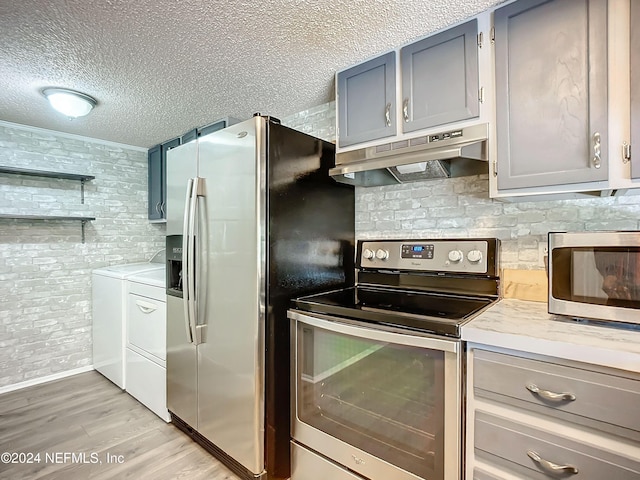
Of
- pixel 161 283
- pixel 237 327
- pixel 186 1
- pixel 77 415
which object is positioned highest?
pixel 186 1

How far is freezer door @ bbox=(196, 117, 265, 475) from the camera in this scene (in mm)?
1591

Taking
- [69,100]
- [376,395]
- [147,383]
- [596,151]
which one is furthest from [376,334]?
[69,100]

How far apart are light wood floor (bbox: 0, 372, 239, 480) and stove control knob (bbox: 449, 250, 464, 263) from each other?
1617 millimetres

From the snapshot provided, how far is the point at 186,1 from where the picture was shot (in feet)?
4.37

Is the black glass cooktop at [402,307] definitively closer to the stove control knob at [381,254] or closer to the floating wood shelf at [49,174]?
the stove control knob at [381,254]

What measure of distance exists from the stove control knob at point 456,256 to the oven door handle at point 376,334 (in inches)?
24.6

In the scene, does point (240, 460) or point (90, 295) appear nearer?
point (240, 460)

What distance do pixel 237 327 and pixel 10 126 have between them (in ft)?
9.30

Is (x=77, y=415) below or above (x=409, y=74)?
below

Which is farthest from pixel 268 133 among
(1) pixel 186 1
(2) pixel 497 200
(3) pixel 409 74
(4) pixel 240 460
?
(4) pixel 240 460

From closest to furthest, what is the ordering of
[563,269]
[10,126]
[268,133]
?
[563,269] → [268,133] → [10,126]

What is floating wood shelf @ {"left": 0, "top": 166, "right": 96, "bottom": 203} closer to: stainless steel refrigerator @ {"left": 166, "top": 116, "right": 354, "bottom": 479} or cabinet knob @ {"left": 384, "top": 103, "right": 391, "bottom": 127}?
stainless steel refrigerator @ {"left": 166, "top": 116, "right": 354, "bottom": 479}

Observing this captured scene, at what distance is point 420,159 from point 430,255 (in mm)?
551

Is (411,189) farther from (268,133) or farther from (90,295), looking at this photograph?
(90,295)
